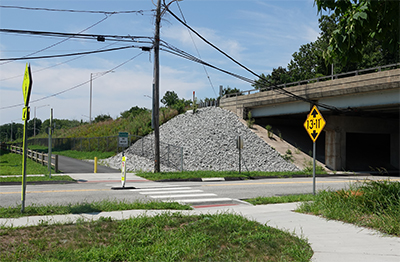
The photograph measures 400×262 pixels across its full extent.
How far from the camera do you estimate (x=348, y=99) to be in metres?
26.4

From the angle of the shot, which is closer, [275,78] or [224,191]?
[224,191]

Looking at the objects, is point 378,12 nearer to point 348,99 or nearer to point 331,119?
point 348,99

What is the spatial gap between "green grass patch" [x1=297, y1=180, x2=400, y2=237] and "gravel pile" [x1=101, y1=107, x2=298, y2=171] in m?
17.8

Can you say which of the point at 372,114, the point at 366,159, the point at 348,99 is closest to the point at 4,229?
the point at 348,99

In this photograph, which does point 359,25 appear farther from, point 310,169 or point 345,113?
point 345,113

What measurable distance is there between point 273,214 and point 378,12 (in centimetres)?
518

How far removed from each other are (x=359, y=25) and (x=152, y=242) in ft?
18.5

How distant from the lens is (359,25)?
7.21 meters

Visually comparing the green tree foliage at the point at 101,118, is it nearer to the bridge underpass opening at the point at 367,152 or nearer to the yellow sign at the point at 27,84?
the bridge underpass opening at the point at 367,152

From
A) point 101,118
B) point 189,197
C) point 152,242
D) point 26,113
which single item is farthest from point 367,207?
point 101,118

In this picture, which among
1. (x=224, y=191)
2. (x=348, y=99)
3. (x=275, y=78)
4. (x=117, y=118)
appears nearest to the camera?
(x=224, y=191)

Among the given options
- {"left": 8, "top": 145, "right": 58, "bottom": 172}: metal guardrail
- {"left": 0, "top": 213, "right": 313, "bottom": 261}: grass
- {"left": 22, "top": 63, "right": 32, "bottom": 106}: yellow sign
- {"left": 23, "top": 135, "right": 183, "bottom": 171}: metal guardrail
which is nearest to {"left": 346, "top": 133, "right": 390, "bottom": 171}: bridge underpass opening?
{"left": 23, "top": 135, "right": 183, "bottom": 171}: metal guardrail

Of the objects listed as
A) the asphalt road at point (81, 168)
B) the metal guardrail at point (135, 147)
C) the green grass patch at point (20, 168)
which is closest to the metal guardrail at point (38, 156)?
the green grass patch at point (20, 168)

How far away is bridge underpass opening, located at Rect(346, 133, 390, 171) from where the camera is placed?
108ft
